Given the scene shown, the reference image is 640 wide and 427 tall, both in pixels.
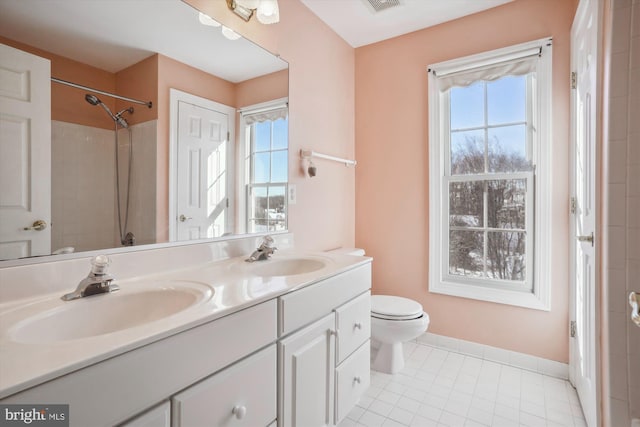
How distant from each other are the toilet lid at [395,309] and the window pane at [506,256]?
67cm

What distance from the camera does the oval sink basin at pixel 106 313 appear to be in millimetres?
767

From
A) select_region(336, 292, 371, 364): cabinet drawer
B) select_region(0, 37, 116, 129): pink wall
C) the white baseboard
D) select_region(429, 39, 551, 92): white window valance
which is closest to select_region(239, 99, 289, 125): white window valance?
select_region(0, 37, 116, 129): pink wall

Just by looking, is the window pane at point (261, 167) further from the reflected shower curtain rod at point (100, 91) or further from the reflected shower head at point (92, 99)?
the reflected shower head at point (92, 99)

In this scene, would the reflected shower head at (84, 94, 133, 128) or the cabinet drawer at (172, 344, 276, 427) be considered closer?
the cabinet drawer at (172, 344, 276, 427)

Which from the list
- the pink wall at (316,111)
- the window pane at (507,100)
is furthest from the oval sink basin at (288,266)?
the window pane at (507,100)

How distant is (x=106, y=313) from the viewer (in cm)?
91

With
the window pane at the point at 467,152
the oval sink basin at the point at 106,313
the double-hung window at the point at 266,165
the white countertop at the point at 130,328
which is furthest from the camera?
the window pane at the point at 467,152

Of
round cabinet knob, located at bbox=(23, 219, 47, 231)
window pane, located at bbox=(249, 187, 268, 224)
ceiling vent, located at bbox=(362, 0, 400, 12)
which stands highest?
ceiling vent, located at bbox=(362, 0, 400, 12)

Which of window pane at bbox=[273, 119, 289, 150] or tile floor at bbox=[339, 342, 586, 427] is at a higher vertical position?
window pane at bbox=[273, 119, 289, 150]

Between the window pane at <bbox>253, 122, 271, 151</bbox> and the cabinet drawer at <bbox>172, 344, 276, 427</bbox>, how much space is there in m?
1.13

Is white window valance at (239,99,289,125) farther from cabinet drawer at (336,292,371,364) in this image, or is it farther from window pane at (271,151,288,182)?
cabinet drawer at (336,292,371,364)

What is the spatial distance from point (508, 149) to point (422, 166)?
1.90 feet

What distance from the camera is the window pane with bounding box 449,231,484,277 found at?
7.51 feet

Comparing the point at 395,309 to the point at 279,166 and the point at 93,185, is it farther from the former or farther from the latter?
the point at 93,185
